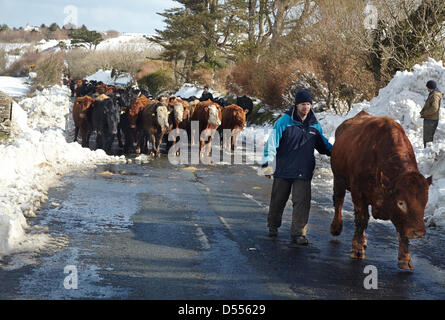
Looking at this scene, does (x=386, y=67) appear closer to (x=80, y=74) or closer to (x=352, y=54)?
(x=352, y=54)

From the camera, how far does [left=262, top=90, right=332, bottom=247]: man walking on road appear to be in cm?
770

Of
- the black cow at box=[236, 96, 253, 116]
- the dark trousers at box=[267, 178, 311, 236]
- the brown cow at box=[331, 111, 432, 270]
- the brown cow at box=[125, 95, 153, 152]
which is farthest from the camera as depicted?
the black cow at box=[236, 96, 253, 116]

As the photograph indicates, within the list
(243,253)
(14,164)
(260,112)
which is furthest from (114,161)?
(260,112)

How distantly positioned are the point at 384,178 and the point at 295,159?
1.70 m

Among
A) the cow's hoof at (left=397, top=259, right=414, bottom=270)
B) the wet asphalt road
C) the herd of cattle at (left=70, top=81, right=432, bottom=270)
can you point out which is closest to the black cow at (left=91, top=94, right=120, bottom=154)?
the wet asphalt road

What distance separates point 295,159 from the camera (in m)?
7.82

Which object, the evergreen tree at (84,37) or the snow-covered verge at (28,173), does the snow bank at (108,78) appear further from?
the snow-covered verge at (28,173)

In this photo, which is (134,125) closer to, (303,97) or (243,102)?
(243,102)

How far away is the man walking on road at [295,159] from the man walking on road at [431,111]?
316 inches

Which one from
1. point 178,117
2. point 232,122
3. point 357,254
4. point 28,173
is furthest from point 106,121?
point 357,254

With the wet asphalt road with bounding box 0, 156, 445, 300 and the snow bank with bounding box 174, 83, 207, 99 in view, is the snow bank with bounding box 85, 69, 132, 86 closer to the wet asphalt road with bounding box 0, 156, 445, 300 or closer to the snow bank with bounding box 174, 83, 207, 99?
the snow bank with bounding box 174, 83, 207, 99

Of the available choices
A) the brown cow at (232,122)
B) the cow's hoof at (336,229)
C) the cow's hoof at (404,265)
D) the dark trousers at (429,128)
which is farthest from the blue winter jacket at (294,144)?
the brown cow at (232,122)

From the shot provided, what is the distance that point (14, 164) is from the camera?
37.6ft
